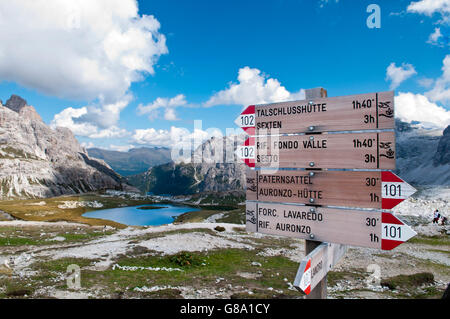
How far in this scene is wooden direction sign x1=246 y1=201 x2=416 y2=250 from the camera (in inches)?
213

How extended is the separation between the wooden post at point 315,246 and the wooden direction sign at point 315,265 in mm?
294

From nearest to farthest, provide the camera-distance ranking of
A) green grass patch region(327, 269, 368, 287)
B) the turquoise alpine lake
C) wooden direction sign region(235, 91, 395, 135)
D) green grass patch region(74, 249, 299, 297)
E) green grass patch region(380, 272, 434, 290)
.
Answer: wooden direction sign region(235, 91, 395, 135), green grass patch region(74, 249, 299, 297), green grass patch region(380, 272, 434, 290), green grass patch region(327, 269, 368, 287), the turquoise alpine lake

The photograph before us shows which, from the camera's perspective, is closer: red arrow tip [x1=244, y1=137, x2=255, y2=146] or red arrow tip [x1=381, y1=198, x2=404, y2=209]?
red arrow tip [x1=381, y1=198, x2=404, y2=209]

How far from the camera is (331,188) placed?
19.4 ft

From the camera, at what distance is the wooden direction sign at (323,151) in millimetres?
5500

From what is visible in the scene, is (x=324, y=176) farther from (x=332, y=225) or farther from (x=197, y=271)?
(x=197, y=271)

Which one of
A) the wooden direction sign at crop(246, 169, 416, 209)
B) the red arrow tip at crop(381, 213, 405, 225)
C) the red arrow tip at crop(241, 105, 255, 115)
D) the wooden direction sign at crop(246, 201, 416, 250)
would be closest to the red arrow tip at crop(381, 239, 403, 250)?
the wooden direction sign at crop(246, 201, 416, 250)

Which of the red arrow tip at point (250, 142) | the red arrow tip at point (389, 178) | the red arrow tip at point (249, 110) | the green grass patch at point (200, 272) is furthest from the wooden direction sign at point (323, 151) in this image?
the green grass patch at point (200, 272)

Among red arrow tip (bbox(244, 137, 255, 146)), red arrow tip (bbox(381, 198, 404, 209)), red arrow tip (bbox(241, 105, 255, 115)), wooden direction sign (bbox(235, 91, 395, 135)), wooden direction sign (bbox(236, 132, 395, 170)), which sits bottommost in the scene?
red arrow tip (bbox(381, 198, 404, 209))

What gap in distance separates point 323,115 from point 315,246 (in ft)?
10.3

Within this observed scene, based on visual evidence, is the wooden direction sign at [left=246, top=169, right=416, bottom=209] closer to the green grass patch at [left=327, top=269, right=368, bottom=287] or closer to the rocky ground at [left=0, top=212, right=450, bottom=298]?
the rocky ground at [left=0, top=212, right=450, bottom=298]

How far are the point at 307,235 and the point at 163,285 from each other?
14211mm

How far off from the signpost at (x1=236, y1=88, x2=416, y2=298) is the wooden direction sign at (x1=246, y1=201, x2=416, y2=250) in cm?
2

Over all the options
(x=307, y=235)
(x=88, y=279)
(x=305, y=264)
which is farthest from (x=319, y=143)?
(x=88, y=279)
